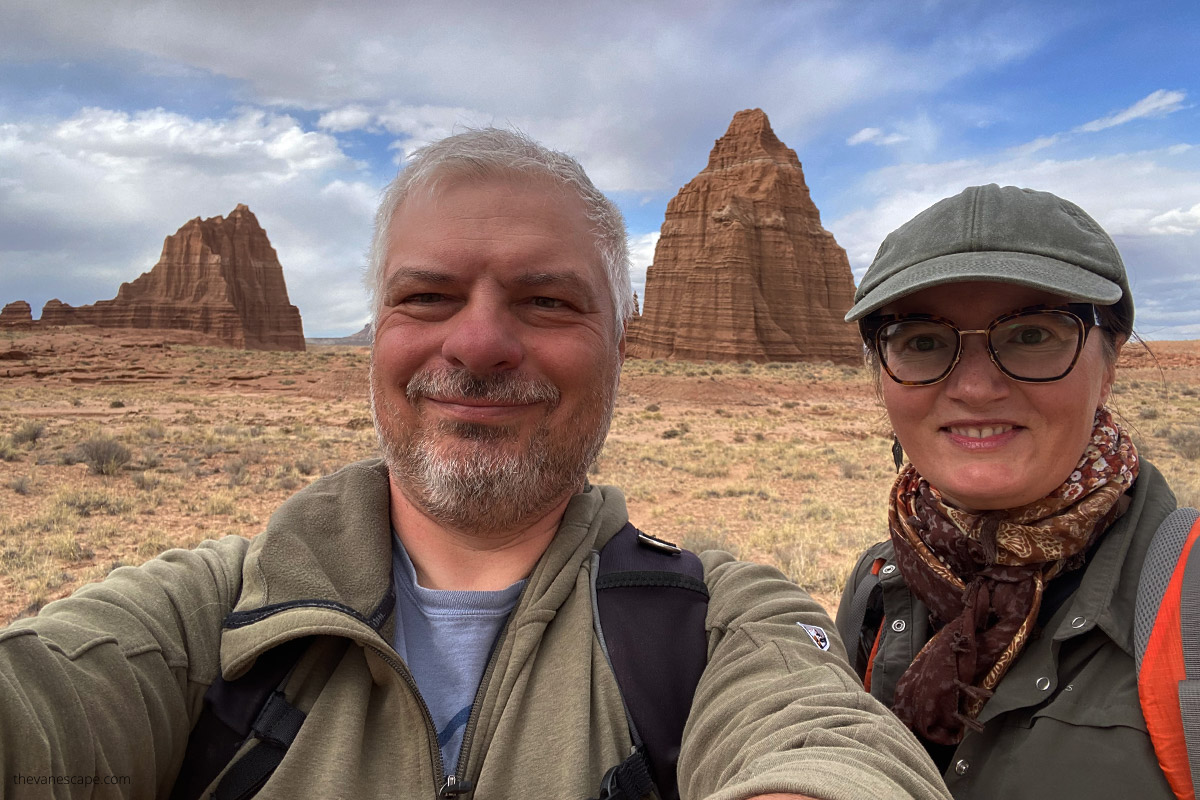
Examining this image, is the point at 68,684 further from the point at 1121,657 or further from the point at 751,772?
the point at 1121,657

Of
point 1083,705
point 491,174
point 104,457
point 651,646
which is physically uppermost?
point 491,174

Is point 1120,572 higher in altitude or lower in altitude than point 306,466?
higher

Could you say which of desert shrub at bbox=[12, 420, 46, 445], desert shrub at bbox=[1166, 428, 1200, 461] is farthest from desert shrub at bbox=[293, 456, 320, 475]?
desert shrub at bbox=[1166, 428, 1200, 461]

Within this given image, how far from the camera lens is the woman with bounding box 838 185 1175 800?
1781 mm

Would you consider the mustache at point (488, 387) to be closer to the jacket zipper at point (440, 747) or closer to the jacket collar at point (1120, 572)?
the jacket zipper at point (440, 747)

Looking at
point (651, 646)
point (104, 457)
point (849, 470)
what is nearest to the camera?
point (651, 646)

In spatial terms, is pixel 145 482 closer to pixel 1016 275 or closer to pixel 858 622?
pixel 858 622

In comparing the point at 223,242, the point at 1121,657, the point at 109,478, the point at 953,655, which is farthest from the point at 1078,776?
the point at 223,242

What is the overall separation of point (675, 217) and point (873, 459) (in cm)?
5218

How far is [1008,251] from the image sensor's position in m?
1.89

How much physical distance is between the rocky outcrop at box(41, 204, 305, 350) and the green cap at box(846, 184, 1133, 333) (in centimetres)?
8822

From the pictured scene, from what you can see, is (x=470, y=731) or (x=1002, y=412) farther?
(x=1002, y=412)

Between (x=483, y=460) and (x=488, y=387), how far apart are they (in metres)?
0.22

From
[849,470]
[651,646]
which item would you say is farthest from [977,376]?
[849,470]
